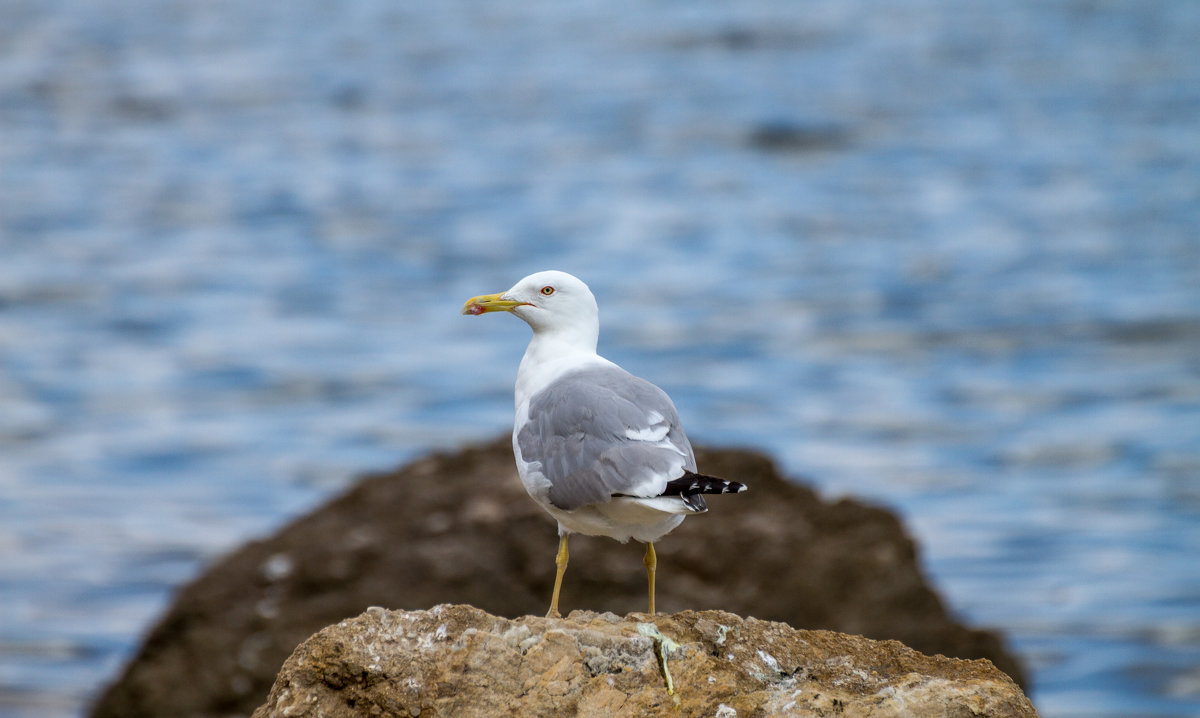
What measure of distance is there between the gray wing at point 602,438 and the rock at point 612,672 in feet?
1.32

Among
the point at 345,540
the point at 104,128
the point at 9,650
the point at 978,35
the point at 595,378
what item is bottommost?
the point at 9,650

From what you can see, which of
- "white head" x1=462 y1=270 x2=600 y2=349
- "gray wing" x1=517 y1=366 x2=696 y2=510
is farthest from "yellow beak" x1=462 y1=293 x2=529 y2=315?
"gray wing" x1=517 y1=366 x2=696 y2=510

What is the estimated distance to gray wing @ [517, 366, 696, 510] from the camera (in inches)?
175

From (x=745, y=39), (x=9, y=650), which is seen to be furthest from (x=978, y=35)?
(x=9, y=650)

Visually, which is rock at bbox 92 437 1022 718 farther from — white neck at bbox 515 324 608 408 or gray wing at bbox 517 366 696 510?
gray wing at bbox 517 366 696 510

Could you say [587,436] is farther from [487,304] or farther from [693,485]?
[487,304]

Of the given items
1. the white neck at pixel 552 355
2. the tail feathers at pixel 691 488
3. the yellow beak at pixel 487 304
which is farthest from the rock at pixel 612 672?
the yellow beak at pixel 487 304

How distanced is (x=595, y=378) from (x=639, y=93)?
2394cm

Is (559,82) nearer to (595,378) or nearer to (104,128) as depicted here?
(104,128)

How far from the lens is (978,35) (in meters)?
29.3

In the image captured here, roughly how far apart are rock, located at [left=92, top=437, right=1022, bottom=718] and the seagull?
2990 millimetres

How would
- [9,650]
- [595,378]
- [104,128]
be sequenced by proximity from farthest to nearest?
[104,128] < [9,650] < [595,378]

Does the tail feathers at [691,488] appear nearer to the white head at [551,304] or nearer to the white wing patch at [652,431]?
the white wing patch at [652,431]

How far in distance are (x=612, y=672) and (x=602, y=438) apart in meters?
0.75
